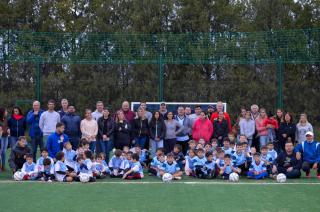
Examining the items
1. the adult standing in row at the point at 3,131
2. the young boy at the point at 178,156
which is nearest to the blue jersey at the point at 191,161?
the young boy at the point at 178,156

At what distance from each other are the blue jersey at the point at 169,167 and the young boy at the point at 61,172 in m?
1.97

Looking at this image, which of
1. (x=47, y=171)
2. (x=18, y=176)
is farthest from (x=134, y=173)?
(x=18, y=176)

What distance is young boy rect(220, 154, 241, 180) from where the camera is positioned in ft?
39.4

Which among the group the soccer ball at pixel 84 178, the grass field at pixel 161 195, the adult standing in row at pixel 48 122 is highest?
the adult standing in row at pixel 48 122

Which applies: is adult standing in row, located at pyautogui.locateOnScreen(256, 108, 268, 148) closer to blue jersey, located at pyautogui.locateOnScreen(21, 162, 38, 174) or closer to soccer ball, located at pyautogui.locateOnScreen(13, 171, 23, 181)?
blue jersey, located at pyautogui.locateOnScreen(21, 162, 38, 174)

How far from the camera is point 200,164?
12.2m

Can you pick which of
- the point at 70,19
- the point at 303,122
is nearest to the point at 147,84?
the point at 303,122

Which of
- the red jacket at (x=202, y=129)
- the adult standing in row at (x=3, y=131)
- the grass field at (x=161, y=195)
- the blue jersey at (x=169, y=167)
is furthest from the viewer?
the red jacket at (x=202, y=129)

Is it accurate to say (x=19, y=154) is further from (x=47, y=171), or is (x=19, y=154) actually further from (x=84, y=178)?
(x=84, y=178)

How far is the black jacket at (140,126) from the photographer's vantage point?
13.3 m

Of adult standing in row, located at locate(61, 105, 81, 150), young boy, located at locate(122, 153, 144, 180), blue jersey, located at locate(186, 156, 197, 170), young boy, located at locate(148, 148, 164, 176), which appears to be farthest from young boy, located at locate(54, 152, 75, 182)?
blue jersey, located at locate(186, 156, 197, 170)

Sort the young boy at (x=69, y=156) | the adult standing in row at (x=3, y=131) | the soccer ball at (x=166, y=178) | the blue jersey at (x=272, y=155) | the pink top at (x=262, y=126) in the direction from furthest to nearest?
the pink top at (x=262, y=126) → the adult standing in row at (x=3, y=131) → the blue jersey at (x=272, y=155) → the young boy at (x=69, y=156) → the soccer ball at (x=166, y=178)

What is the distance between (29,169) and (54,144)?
85 cm

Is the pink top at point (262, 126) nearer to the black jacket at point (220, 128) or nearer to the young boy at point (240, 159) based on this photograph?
the black jacket at point (220, 128)
